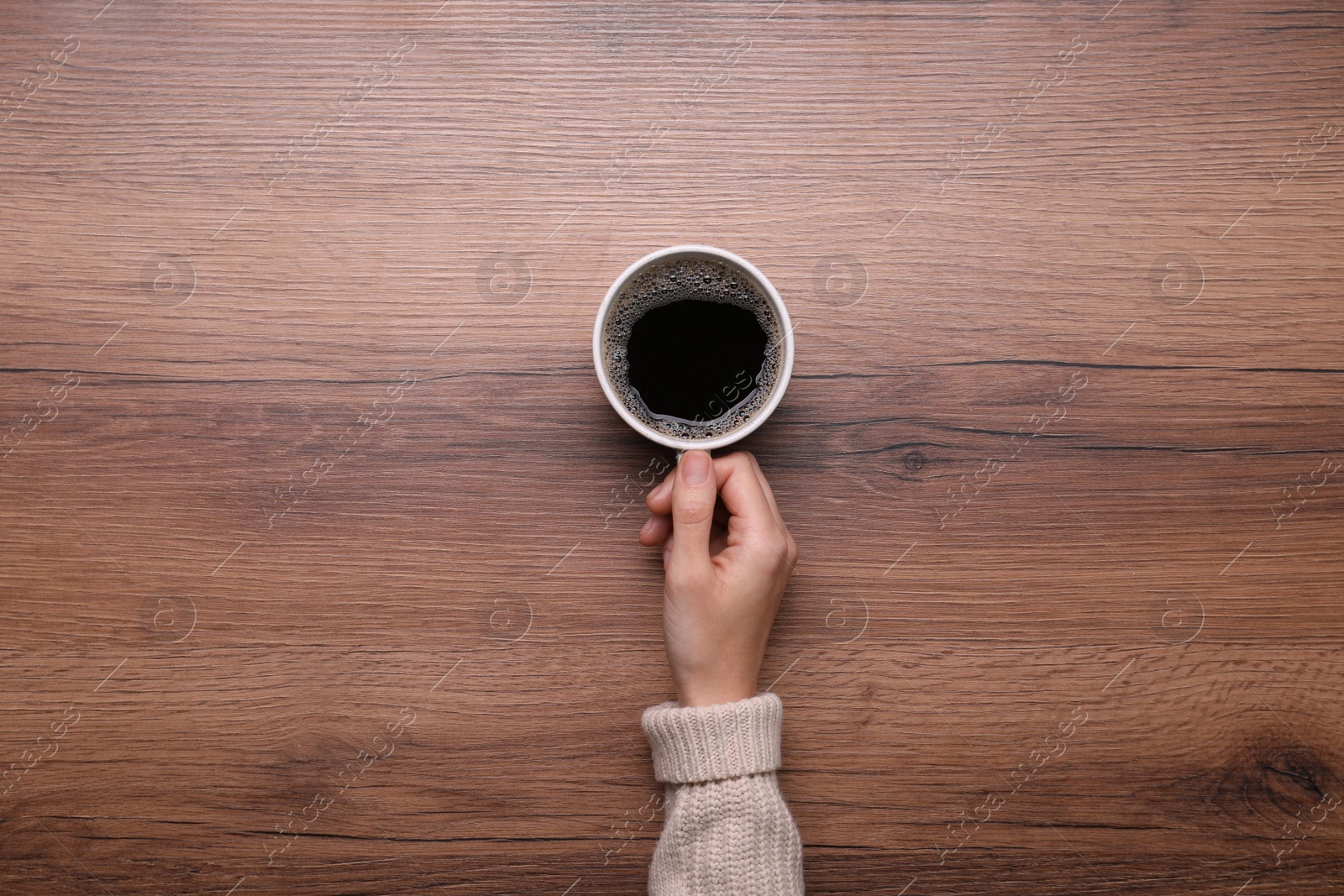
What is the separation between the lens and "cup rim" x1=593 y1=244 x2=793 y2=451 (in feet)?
2.46

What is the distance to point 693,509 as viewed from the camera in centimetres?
77

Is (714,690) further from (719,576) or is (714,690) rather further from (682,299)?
(682,299)

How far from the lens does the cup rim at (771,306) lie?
750 millimetres

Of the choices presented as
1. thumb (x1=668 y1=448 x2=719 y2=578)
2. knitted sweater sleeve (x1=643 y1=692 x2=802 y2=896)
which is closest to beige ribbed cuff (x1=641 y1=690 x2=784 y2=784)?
knitted sweater sleeve (x1=643 y1=692 x2=802 y2=896)

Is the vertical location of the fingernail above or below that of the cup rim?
below

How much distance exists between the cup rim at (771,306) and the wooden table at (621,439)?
0.11 m

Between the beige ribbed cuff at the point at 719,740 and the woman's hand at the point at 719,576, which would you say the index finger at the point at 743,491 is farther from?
the beige ribbed cuff at the point at 719,740

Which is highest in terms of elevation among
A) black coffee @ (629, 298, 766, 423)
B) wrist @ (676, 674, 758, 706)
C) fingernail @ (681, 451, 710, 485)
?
black coffee @ (629, 298, 766, 423)

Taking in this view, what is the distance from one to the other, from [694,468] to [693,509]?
4 centimetres

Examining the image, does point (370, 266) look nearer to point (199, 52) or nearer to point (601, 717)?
point (199, 52)

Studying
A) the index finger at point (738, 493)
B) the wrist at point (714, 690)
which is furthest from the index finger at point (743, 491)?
the wrist at point (714, 690)

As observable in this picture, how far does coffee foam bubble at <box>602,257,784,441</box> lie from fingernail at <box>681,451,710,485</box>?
1.0 inches

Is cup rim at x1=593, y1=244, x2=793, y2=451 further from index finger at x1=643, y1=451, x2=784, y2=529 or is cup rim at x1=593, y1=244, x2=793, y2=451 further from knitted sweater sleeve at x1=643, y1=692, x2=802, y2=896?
knitted sweater sleeve at x1=643, y1=692, x2=802, y2=896

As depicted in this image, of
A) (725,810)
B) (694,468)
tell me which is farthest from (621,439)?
(725,810)
